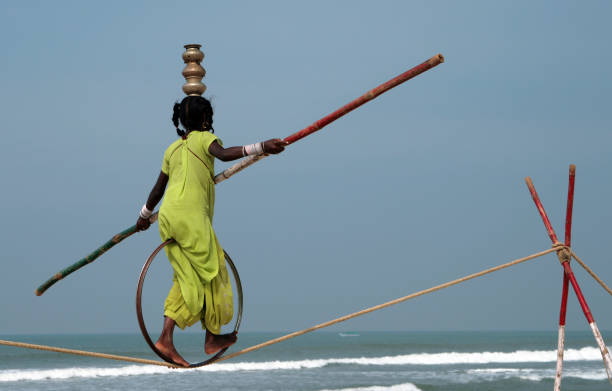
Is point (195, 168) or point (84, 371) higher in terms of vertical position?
point (195, 168)

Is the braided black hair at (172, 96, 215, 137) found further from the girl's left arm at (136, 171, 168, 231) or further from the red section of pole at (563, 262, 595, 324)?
the red section of pole at (563, 262, 595, 324)

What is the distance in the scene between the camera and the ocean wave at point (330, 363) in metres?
20.6

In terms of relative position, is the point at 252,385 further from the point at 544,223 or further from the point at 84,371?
the point at 544,223

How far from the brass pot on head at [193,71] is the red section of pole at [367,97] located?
88cm

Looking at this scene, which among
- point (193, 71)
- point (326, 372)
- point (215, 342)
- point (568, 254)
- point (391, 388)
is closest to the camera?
point (215, 342)

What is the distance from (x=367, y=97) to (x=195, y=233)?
1.45 metres

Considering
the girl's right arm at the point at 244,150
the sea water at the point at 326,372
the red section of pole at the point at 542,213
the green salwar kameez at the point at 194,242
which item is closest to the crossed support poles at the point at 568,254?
the red section of pole at the point at 542,213

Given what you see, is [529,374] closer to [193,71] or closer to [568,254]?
[568,254]

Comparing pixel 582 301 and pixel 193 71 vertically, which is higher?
pixel 193 71

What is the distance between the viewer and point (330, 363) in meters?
24.1

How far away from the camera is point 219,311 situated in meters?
5.70

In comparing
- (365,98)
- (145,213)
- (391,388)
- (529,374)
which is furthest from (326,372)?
(365,98)

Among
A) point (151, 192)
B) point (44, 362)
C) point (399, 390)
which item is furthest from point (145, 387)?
point (151, 192)

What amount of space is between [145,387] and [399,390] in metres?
5.54
